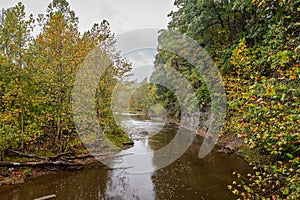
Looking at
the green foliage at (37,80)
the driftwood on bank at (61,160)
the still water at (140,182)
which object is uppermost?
the green foliage at (37,80)

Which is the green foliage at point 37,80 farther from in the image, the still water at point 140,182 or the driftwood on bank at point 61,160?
the still water at point 140,182

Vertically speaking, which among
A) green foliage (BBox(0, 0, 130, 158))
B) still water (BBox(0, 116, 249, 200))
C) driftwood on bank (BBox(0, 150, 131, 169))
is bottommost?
still water (BBox(0, 116, 249, 200))

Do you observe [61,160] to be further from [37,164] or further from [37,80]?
[37,80]

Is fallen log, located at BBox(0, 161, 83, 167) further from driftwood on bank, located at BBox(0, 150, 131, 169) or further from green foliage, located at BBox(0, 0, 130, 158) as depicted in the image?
green foliage, located at BBox(0, 0, 130, 158)

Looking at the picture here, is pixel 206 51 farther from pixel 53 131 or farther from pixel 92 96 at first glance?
pixel 53 131

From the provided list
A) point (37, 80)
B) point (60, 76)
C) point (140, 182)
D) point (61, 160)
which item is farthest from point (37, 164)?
point (140, 182)

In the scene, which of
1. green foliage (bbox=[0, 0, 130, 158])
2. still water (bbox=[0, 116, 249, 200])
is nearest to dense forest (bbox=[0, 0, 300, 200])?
green foliage (bbox=[0, 0, 130, 158])

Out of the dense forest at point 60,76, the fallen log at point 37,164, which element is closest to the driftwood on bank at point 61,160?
the fallen log at point 37,164

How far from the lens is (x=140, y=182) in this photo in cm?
800

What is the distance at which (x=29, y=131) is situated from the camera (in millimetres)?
8461

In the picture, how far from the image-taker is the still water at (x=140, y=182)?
22.2ft

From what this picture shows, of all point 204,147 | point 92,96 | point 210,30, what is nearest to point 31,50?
point 92,96

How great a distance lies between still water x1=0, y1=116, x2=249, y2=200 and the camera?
6.76 metres

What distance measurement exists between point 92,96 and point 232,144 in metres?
9.42
